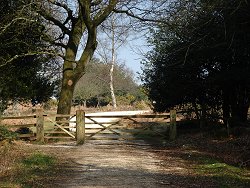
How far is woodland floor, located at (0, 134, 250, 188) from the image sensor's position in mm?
8695

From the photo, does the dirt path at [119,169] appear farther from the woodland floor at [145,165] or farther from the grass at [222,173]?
the grass at [222,173]

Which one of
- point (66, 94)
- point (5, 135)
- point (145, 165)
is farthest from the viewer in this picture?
point (66, 94)

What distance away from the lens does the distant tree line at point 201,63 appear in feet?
44.0

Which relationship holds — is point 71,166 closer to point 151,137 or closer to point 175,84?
point 151,137

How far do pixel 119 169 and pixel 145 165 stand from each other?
1130 mm

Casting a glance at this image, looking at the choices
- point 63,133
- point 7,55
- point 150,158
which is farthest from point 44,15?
point 150,158

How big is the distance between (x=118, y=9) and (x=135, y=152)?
8687 millimetres

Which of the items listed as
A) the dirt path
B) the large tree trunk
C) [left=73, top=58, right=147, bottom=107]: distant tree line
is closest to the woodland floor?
the dirt path

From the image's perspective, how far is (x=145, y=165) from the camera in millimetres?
11328

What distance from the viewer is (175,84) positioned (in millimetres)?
19797

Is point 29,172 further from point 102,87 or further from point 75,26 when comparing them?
point 102,87

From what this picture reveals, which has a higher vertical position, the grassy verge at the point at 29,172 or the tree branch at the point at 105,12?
the tree branch at the point at 105,12

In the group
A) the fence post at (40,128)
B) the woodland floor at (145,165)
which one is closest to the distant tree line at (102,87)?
the fence post at (40,128)

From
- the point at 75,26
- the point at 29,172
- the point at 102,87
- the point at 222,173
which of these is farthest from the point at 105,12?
the point at 102,87
